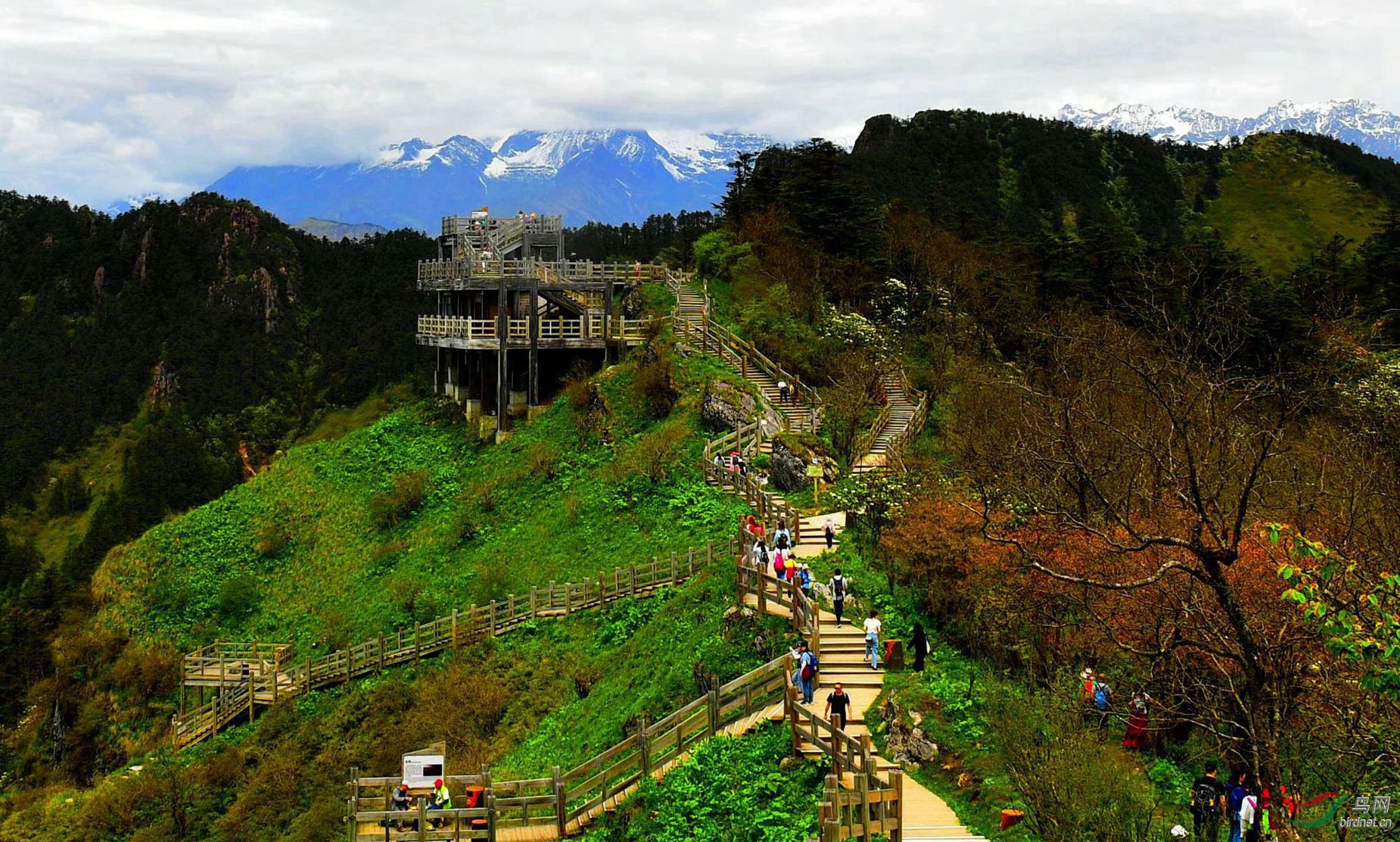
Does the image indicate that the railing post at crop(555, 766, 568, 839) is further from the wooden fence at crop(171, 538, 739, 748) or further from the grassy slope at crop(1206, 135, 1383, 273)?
the grassy slope at crop(1206, 135, 1383, 273)

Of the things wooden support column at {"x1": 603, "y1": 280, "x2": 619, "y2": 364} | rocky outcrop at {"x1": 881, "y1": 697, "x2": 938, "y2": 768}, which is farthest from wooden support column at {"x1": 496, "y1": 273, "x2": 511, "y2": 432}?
rocky outcrop at {"x1": 881, "y1": 697, "x2": 938, "y2": 768}

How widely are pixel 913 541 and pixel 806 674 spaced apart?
6428 mm

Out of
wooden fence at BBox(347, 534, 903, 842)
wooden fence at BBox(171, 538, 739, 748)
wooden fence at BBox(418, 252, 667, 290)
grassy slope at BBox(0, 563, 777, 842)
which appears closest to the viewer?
wooden fence at BBox(347, 534, 903, 842)

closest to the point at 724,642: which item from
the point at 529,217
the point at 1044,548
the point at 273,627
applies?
the point at 1044,548

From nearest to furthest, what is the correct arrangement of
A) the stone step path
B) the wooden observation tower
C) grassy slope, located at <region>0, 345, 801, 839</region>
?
the stone step path
grassy slope, located at <region>0, 345, 801, 839</region>
the wooden observation tower

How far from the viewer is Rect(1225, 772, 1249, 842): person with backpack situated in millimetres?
15289

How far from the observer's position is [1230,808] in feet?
51.3

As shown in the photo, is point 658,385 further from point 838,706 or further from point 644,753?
point 838,706

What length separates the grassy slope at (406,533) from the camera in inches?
1458

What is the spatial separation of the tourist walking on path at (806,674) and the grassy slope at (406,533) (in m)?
12.7

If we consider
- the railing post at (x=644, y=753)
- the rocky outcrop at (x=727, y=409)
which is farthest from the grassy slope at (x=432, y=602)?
the railing post at (x=644, y=753)

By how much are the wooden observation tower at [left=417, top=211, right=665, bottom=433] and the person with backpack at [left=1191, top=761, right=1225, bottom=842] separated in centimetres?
3624

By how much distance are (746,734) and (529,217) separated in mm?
42624

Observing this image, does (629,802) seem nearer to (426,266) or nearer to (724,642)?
(724,642)
